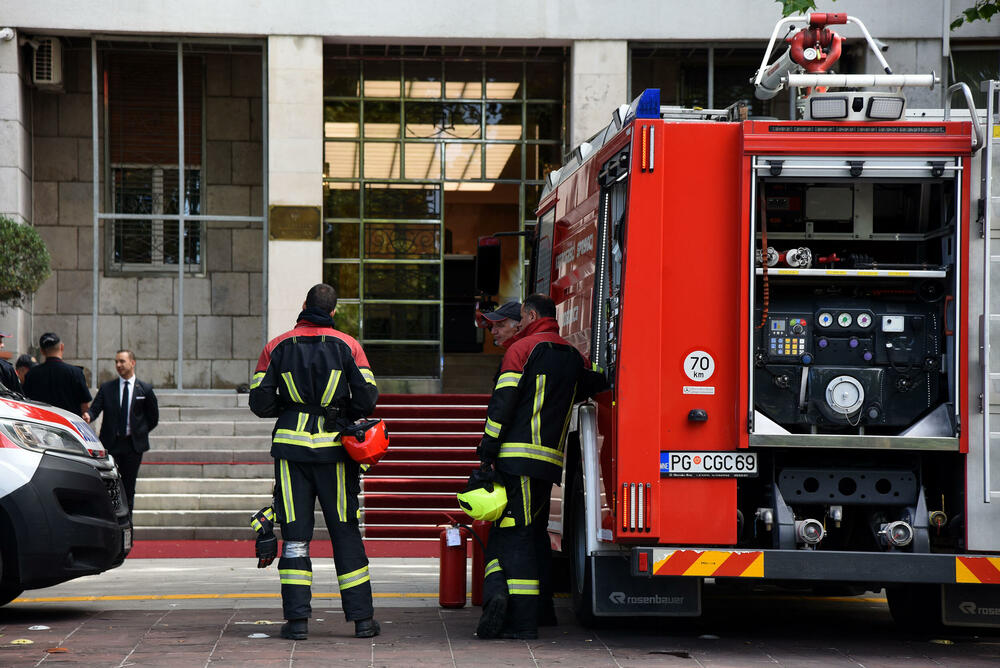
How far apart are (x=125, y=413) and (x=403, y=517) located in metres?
3.28

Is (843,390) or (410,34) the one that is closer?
(843,390)

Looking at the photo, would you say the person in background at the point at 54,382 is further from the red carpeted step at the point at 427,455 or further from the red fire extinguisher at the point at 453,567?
the red fire extinguisher at the point at 453,567

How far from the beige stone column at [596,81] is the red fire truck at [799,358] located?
9642mm

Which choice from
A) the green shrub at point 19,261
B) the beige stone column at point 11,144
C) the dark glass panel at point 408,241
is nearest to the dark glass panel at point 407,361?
the dark glass panel at point 408,241

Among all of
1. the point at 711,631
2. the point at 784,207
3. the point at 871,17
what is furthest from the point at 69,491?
the point at 871,17

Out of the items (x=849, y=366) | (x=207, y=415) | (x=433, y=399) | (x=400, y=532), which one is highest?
(x=849, y=366)

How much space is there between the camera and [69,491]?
7.64m

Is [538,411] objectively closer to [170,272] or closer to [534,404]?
[534,404]

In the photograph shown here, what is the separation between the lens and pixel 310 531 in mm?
7332

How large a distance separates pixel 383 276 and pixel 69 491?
1114 centimetres

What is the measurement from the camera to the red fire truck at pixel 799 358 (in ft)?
22.1

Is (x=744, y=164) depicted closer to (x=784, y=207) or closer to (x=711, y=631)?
(x=784, y=207)

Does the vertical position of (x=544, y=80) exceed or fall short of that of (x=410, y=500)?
it exceeds it

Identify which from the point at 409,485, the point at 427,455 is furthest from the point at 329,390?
the point at 427,455
